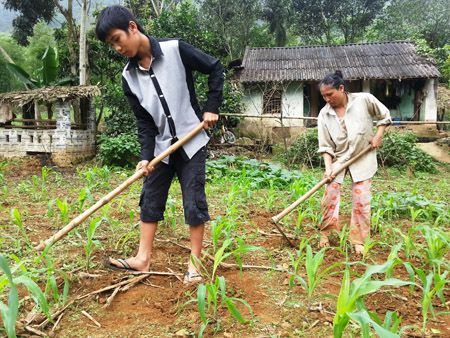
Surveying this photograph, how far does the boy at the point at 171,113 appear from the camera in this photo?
2.15m

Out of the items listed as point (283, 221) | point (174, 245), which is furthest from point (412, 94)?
point (174, 245)

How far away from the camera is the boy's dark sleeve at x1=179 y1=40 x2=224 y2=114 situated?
2.17 meters

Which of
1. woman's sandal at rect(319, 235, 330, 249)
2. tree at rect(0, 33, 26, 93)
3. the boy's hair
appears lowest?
woman's sandal at rect(319, 235, 330, 249)

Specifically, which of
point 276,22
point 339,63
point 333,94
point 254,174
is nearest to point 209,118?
point 333,94

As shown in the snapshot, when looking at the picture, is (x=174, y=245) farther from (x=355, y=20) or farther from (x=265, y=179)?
(x=355, y=20)

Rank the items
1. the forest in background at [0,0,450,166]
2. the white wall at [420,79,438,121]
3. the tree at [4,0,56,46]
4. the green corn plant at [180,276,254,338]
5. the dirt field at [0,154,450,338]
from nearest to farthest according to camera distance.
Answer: the green corn plant at [180,276,254,338] → the dirt field at [0,154,450,338] → the white wall at [420,79,438,121] → the tree at [4,0,56,46] → the forest in background at [0,0,450,166]

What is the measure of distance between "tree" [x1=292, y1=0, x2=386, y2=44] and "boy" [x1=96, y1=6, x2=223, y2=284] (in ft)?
73.6

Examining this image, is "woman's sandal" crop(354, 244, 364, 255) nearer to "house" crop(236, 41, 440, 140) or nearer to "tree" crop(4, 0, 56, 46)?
→ "house" crop(236, 41, 440, 140)

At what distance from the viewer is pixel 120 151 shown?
826 cm

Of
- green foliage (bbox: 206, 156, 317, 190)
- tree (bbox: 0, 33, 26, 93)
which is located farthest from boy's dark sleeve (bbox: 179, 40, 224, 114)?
tree (bbox: 0, 33, 26, 93)

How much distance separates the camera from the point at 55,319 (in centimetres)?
172

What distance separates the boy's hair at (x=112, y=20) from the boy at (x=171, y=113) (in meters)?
0.07

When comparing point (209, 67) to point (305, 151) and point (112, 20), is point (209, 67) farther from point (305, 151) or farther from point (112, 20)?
point (305, 151)

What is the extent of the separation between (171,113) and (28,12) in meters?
15.7
